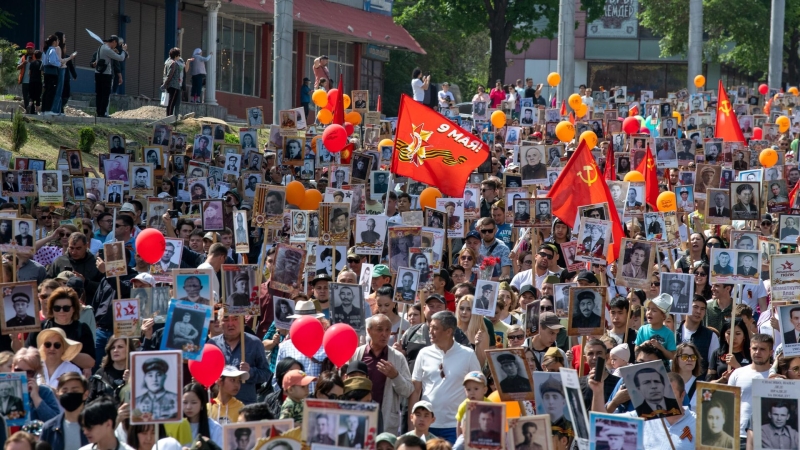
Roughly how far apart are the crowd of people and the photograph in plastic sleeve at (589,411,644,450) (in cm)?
2

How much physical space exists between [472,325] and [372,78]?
39482 millimetres

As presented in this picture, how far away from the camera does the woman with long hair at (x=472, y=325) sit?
10.1 meters

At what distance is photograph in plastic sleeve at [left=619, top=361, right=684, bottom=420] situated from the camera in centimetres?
796

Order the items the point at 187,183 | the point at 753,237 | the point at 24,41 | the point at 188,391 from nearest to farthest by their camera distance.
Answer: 1. the point at 188,391
2. the point at 753,237
3. the point at 187,183
4. the point at 24,41

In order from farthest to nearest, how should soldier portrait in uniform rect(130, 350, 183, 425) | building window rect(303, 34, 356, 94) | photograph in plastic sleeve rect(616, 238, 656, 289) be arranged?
building window rect(303, 34, 356, 94)
photograph in plastic sleeve rect(616, 238, 656, 289)
soldier portrait in uniform rect(130, 350, 183, 425)

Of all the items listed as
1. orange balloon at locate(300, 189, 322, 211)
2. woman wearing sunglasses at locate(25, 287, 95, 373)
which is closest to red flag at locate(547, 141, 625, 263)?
orange balloon at locate(300, 189, 322, 211)

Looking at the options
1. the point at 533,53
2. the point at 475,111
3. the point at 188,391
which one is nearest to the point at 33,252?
the point at 188,391

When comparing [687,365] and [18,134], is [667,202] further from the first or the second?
[18,134]

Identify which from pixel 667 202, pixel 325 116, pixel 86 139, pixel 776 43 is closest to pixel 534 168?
pixel 667 202

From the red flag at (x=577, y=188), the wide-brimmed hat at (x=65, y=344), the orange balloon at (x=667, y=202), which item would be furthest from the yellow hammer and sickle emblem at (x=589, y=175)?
the wide-brimmed hat at (x=65, y=344)

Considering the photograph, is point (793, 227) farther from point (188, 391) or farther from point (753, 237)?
point (188, 391)

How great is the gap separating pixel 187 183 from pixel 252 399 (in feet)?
27.4

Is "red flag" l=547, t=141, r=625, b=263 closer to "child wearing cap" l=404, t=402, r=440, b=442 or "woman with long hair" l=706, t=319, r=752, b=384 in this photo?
"woman with long hair" l=706, t=319, r=752, b=384

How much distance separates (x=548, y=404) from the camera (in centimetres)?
805
